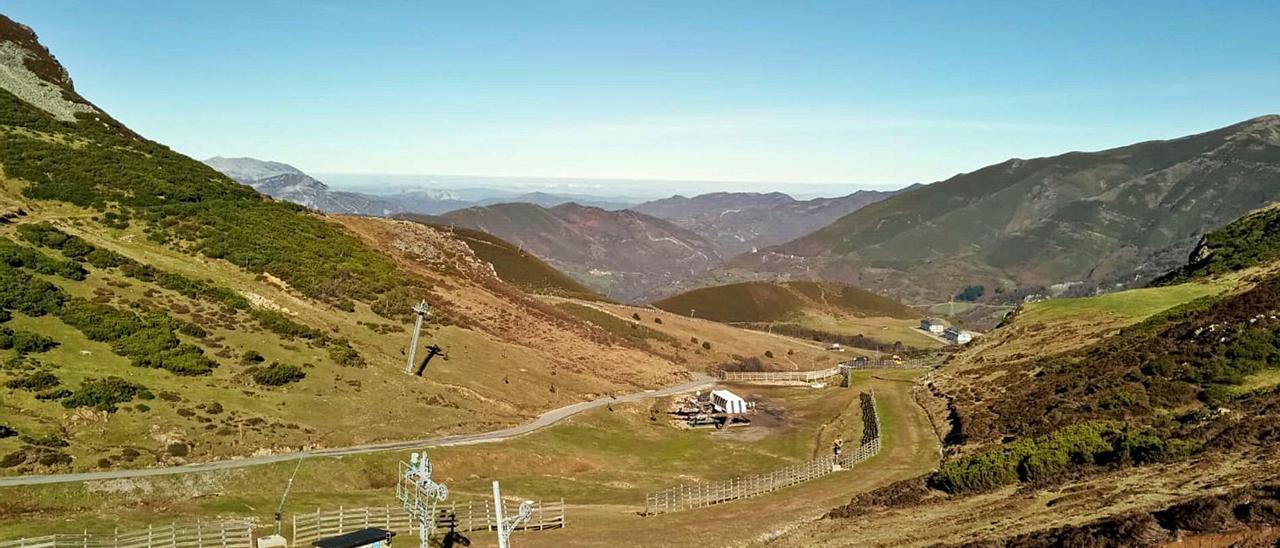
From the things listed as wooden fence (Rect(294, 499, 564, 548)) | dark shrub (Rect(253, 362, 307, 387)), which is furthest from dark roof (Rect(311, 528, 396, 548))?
dark shrub (Rect(253, 362, 307, 387))

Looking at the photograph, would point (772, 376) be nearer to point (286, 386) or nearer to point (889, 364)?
point (889, 364)

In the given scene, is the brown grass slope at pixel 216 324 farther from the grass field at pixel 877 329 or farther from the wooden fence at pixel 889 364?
the grass field at pixel 877 329

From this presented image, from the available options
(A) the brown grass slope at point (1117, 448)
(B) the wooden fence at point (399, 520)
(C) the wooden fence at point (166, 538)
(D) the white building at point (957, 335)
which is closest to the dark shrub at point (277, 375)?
(B) the wooden fence at point (399, 520)

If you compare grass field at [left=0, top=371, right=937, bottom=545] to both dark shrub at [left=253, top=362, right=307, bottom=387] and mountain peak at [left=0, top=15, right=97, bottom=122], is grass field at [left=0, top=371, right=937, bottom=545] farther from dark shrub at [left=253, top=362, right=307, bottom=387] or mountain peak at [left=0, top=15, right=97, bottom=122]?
Answer: mountain peak at [left=0, top=15, right=97, bottom=122]

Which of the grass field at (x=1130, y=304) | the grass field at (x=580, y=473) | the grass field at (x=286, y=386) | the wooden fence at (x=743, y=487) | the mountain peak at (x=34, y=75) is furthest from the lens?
the mountain peak at (x=34, y=75)

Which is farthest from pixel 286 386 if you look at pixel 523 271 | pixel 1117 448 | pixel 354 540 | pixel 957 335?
pixel 957 335

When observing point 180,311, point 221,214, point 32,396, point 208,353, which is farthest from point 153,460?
point 221,214
